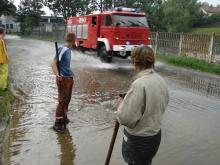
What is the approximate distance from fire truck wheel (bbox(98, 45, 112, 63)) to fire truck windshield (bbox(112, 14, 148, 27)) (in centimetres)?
149

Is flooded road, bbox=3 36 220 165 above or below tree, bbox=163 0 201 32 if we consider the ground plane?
below

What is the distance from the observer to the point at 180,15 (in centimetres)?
6216

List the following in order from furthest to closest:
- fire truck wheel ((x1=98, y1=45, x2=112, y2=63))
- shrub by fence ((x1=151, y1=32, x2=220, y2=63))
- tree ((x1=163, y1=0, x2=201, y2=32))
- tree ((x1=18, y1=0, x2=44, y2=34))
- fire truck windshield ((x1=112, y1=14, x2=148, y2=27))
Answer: tree ((x1=18, y1=0, x2=44, y2=34)) < tree ((x1=163, y1=0, x2=201, y2=32)) < shrub by fence ((x1=151, y1=32, x2=220, y2=63)) < fire truck wheel ((x1=98, y1=45, x2=112, y2=63)) < fire truck windshield ((x1=112, y1=14, x2=148, y2=27))

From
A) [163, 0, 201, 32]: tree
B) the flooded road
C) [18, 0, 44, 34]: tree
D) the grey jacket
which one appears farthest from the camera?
[18, 0, 44, 34]: tree

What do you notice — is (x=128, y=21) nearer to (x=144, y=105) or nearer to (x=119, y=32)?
(x=119, y=32)

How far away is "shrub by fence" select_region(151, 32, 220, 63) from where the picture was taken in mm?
19719

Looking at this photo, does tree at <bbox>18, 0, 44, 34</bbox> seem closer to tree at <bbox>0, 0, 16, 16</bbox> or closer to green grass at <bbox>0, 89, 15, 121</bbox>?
tree at <bbox>0, 0, 16, 16</bbox>

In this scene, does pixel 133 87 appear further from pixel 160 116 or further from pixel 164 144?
pixel 164 144

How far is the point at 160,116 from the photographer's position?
386 centimetres

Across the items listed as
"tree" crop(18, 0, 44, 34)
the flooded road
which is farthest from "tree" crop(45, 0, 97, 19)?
the flooded road

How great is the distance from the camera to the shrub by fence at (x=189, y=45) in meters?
19.7

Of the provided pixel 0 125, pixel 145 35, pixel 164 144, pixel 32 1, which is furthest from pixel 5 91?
pixel 32 1

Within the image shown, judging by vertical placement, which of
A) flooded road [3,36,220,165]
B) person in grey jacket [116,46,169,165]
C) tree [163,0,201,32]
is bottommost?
flooded road [3,36,220,165]

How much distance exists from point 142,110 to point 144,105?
5 centimetres
